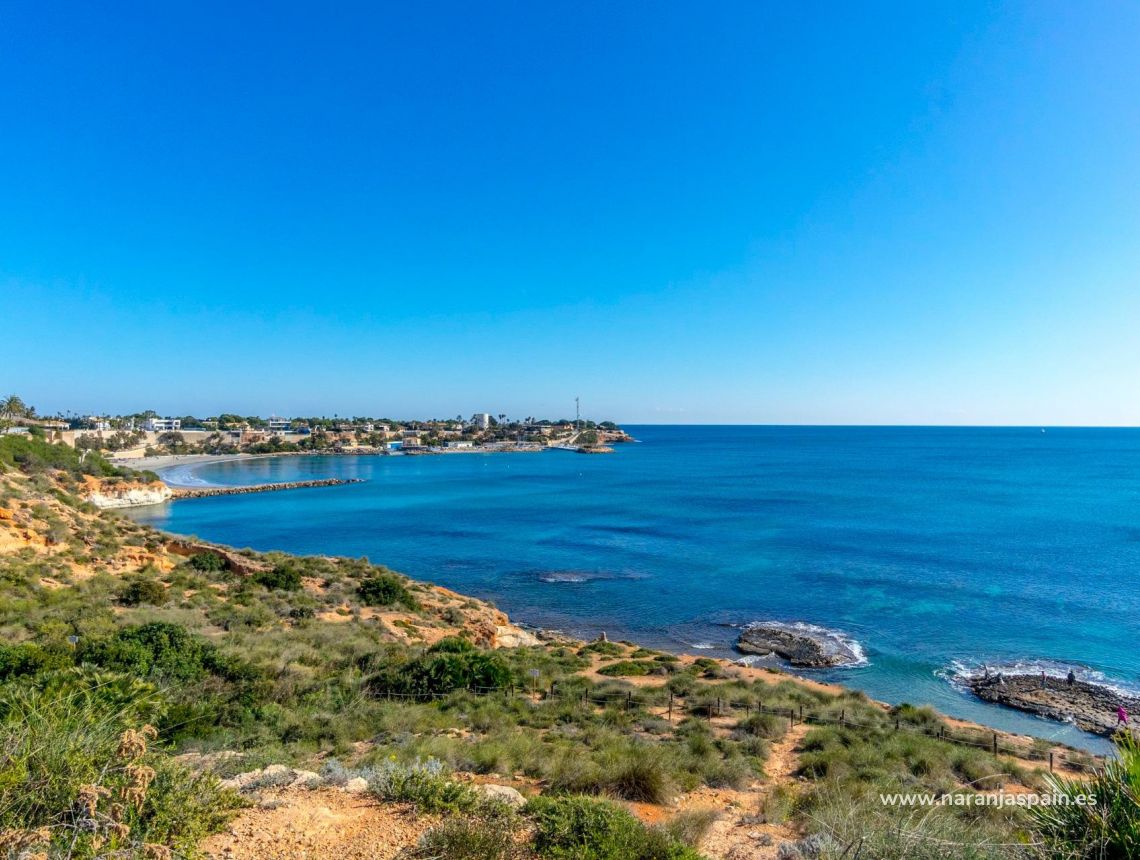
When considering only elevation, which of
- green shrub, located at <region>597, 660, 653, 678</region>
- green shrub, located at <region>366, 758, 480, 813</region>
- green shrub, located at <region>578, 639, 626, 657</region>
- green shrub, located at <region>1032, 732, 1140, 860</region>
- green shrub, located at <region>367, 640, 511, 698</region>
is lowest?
green shrub, located at <region>578, 639, 626, 657</region>

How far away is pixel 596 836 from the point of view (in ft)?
20.1

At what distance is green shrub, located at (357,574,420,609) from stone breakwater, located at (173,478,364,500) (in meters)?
63.8

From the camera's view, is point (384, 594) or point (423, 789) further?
point (384, 594)

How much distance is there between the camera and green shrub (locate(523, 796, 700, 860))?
19.5ft

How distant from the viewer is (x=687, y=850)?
20.0 ft

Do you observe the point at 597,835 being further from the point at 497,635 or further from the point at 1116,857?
the point at 497,635

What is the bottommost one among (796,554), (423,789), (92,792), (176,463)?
(796,554)

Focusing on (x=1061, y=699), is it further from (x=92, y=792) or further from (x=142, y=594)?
(x=142, y=594)

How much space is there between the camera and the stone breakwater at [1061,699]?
18672 mm

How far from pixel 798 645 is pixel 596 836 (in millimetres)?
22021

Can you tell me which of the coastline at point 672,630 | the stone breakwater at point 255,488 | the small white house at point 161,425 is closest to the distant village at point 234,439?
the small white house at point 161,425

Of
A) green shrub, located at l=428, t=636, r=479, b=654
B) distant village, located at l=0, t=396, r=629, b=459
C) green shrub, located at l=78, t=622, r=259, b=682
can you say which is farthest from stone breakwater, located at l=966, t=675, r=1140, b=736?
distant village, located at l=0, t=396, r=629, b=459

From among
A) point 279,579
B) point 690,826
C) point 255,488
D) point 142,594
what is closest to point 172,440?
point 255,488

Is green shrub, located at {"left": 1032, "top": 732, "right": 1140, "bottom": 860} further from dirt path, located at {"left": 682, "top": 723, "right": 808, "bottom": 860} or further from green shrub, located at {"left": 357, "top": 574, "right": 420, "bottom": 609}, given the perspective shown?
green shrub, located at {"left": 357, "top": 574, "right": 420, "bottom": 609}
